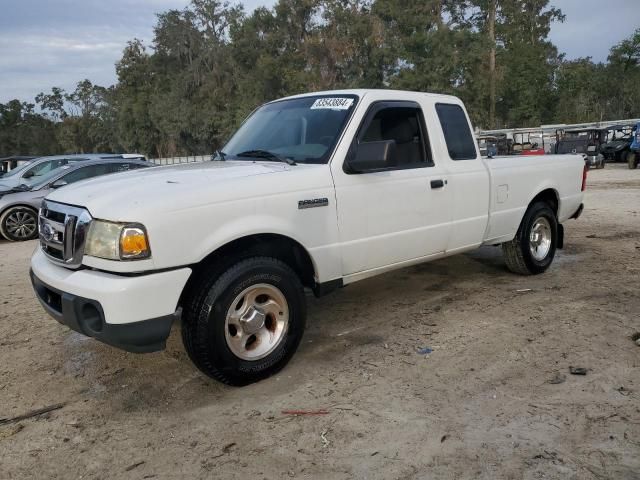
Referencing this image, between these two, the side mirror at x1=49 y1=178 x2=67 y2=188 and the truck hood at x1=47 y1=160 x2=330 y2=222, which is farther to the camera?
the side mirror at x1=49 y1=178 x2=67 y2=188

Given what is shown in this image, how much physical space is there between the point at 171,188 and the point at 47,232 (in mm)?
971

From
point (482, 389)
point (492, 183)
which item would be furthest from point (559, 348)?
point (492, 183)

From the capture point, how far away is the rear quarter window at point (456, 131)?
486cm

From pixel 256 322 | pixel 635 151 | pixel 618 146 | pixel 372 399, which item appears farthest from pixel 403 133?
pixel 618 146

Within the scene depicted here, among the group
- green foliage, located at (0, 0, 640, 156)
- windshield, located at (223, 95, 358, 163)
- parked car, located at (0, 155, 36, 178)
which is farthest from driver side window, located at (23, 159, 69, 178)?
green foliage, located at (0, 0, 640, 156)

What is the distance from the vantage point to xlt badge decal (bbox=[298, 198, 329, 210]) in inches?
144

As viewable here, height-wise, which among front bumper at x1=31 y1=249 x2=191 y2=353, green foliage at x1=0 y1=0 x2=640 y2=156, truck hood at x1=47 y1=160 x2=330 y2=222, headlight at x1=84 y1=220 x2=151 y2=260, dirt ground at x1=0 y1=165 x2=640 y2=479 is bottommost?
dirt ground at x1=0 y1=165 x2=640 y2=479

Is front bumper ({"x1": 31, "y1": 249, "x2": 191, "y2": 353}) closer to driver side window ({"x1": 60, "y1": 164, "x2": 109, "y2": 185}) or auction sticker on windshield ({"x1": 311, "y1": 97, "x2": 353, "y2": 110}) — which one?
auction sticker on windshield ({"x1": 311, "y1": 97, "x2": 353, "y2": 110})

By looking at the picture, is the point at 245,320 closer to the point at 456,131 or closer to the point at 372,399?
the point at 372,399

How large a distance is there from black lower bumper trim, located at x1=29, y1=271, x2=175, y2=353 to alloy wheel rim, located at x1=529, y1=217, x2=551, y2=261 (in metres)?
4.33

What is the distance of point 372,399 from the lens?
335 cm

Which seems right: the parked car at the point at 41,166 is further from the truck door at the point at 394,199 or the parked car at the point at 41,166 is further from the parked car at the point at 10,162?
the truck door at the point at 394,199

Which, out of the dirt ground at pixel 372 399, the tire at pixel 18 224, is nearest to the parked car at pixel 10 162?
the tire at pixel 18 224

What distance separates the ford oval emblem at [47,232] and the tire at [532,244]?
14.5 feet
